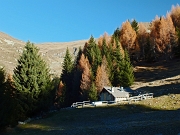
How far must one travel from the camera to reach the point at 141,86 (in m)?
71.1

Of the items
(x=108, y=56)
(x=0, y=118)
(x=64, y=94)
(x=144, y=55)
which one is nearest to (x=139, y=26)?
(x=144, y=55)

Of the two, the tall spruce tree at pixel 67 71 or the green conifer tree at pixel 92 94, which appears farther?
the tall spruce tree at pixel 67 71

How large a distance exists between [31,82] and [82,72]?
32952 millimetres

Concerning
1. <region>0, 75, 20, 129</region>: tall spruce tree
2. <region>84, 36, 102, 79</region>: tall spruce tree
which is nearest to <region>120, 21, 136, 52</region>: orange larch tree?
<region>84, 36, 102, 79</region>: tall spruce tree

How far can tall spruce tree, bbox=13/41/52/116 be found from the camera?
138 ft

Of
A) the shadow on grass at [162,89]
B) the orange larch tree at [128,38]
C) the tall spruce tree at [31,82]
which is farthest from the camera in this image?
the orange larch tree at [128,38]

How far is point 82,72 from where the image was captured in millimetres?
74688

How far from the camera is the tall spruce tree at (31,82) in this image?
4194 cm

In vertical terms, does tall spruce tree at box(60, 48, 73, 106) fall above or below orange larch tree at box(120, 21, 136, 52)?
below

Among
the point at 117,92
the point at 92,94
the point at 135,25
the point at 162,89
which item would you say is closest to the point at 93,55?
the point at 92,94

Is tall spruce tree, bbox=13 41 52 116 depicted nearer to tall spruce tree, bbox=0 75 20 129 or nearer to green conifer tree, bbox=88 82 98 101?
tall spruce tree, bbox=0 75 20 129

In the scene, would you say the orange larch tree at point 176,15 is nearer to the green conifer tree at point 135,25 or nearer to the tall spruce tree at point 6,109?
the green conifer tree at point 135,25

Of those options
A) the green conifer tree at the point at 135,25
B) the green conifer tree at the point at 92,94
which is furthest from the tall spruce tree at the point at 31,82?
the green conifer tree at the point at 135,25

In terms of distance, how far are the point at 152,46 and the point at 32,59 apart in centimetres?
6328
